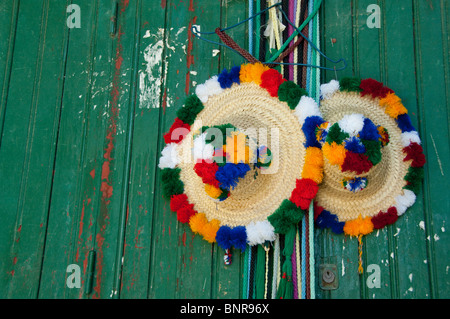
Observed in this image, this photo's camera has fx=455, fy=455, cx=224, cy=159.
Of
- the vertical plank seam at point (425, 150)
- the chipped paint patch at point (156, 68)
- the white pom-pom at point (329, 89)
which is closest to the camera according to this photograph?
the vertical plank seam at point (425, 150)

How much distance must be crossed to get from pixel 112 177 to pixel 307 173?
0.70 metres

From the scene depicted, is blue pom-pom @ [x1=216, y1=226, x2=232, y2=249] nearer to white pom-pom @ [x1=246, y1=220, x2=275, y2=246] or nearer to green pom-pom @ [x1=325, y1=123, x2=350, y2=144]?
white pom-pom @ [x1=246, y1=220, x2=275, y2=246]

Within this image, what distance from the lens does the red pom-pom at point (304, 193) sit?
1400mm

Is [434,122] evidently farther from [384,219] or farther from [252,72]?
[252,72]

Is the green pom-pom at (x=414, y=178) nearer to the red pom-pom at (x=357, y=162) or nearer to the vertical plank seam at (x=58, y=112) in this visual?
the red pom-pom at (x=357, y=162)

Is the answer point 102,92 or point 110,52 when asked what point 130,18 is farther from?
point 102,92

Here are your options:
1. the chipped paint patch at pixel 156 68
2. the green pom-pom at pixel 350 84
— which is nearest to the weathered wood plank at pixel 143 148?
the chipped paint patch at pixel 156 68

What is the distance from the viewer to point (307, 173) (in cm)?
142

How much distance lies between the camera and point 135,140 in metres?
1.67

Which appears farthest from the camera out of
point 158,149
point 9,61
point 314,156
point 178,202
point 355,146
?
point 9,61

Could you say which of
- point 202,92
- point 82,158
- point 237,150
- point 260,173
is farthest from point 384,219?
point 82,158

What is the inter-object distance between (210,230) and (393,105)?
28.7 inches

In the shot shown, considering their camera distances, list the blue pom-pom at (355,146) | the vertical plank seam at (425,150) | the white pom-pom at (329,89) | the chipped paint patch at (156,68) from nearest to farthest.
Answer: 1. the blue pom-pom at (355,146)
2. the vertical plank seam at (425,150)
3. the white pom-pom at (329,89)
4. the chipped paint patch at (156,68)

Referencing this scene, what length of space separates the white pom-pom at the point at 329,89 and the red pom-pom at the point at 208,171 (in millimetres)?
474
